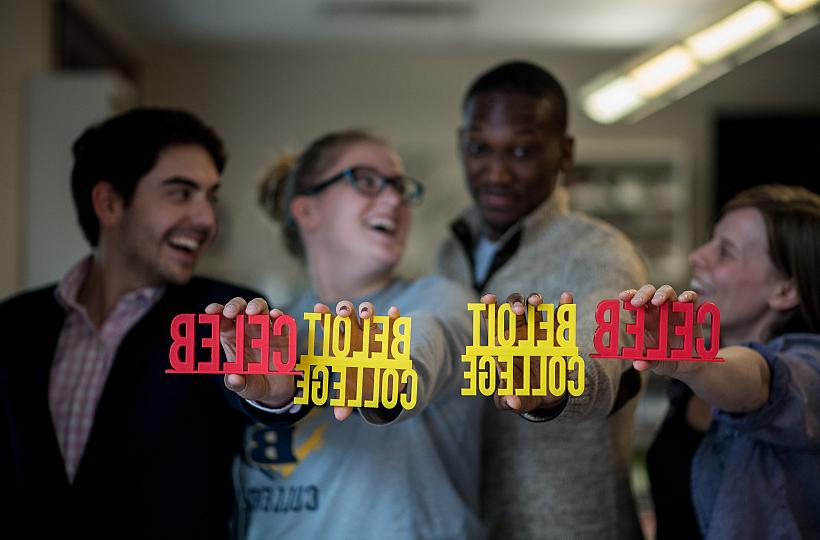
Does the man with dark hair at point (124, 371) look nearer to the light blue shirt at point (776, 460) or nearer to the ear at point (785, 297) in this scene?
the light blue shirt at point (776, 460)

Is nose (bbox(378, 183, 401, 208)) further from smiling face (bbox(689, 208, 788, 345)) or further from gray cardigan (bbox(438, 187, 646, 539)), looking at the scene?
smiling face (bbox(689, 208, 788, 345))

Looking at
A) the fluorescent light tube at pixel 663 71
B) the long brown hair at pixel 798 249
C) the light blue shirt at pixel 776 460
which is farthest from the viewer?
the fluorescent light tube at pixel 663 71

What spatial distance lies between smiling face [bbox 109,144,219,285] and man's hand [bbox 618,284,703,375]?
0.87m

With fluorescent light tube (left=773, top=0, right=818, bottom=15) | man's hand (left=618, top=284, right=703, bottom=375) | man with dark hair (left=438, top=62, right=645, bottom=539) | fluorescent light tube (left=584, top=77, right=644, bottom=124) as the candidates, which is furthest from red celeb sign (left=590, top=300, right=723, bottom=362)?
fluorescent light tube (left=584, top=77, right=644, bottom=124)

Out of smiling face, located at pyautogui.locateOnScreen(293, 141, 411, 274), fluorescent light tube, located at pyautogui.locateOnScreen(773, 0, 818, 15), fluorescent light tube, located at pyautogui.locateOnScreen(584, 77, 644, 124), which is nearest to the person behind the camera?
smiling face, located at pyautogui.locateOnScreen(293, 141, 411, 274)

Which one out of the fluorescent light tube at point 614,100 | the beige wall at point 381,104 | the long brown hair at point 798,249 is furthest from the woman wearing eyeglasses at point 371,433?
the beige wall at point 381,104

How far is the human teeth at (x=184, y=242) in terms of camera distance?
1645 millimetres

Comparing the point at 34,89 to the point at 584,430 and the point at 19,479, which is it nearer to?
the point at 19,479

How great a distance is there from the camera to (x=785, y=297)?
1511 millimetres

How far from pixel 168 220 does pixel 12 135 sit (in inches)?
82.2

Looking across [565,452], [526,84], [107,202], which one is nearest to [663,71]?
[526,84]

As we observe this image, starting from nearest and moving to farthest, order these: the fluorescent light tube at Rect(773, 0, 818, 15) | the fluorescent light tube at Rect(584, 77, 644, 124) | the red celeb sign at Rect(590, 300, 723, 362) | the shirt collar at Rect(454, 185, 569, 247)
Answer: the red celeb sign at Rect(590, 300, 723, 362) < the shirt collar at Rect(454, 185, 569, 247) < the fluorescent light tube at Rect(773, 0, 818, 15) < the fluorescent light tube at Rect(584, 77, 644, 124)

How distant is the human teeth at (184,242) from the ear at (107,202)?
0.13 meters

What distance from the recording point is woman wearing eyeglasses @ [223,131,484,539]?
4.97 ft
